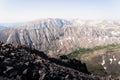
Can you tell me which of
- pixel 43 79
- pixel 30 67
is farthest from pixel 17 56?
pixel 43 79

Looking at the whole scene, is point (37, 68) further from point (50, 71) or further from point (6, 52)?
point (6, 52)

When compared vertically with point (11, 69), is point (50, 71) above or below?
below

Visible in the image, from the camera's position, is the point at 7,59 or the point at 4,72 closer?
the point at 4,72

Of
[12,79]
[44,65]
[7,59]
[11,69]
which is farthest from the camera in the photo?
[44,65]

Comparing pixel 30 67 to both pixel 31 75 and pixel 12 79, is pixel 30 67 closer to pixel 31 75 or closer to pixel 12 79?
pixel 31 75

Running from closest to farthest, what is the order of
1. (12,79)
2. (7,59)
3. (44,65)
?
(12,79) → (7,59) → (44,65)

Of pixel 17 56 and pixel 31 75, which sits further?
pixel 17 56

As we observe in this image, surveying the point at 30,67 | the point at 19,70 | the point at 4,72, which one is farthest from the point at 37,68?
the point at 4,72

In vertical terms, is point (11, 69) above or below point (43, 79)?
above

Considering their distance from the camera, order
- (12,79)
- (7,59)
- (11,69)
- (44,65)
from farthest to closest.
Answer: (44,65) → (7,59) → (11,69) → (12,79)
